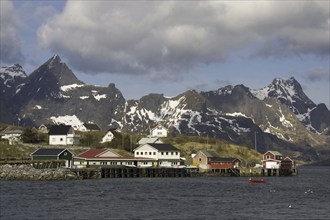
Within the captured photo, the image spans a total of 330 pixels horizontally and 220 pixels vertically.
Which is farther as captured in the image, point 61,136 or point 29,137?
point 61,136

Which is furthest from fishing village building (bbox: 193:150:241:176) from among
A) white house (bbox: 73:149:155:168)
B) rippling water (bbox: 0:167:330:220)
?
rippling water (bbox: 0:167:330:220)

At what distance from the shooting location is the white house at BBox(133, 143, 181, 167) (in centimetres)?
14512

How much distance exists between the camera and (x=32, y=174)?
10812cm

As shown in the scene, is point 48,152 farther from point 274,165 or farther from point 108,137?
point 274,165

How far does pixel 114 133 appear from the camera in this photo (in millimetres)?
185875

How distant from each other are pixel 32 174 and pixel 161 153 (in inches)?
1761

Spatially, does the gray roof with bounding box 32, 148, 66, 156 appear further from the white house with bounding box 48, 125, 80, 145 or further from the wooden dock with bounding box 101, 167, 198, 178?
the white house with bounding box 48, 125, 80, 145

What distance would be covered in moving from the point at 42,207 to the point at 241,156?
12985 centimetres

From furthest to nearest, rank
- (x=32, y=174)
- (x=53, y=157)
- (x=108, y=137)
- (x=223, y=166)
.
Result: 1. (x=108, y=137)
2. (x=223, y=166)
3. (x=53, y=157)
4. (x=32, y=174)

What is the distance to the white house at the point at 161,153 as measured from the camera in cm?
14512

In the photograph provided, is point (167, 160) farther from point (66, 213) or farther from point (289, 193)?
point (66, 213)

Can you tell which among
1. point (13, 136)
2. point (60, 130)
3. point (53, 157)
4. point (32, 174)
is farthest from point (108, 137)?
point (32, 174)

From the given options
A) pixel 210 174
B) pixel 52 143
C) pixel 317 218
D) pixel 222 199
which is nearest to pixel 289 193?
pixel 222 199

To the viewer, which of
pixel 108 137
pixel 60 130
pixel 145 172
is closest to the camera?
pixel 145 172
